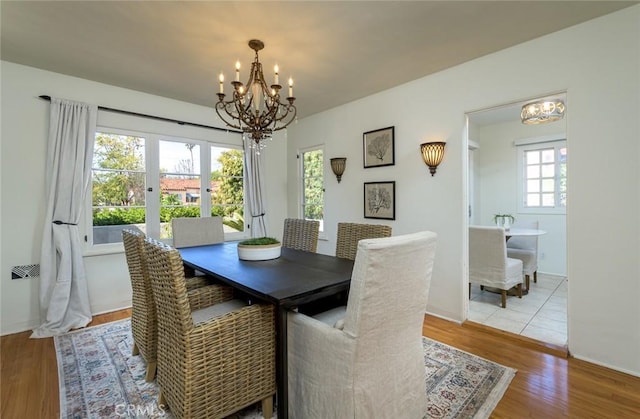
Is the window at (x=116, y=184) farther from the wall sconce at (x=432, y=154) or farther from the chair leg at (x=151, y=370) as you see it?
the wall sconce at (x=432, y=154)

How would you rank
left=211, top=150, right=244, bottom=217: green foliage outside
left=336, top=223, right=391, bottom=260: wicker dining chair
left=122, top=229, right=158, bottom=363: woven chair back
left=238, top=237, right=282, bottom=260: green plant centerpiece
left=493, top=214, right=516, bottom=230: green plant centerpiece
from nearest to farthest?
left=122, top=229, right=158, bottom=363: woven chair back < left=238, top=237, right=282, bottom=260: green plant centerpiece < left=336, top=223, right=391, bottom=260: wicker dining chair < left=211, top=150, right=244, bottom=217: green foliage outside < left=493, top=214, right=516, bottom=230: green plant centerpiece

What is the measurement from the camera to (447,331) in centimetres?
270

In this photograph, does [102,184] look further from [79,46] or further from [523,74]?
[523,74]

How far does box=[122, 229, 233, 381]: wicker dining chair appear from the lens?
189cm

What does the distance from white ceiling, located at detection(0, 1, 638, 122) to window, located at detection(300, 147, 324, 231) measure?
151 centimetres

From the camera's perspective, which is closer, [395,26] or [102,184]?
[395,26]

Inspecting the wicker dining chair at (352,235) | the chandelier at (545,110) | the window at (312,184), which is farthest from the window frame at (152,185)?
the chandelier at (545,110)

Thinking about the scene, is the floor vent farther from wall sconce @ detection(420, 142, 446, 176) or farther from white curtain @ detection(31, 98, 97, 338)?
wall sconce @ detection(420, 142, 446, 176)

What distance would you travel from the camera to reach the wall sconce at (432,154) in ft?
9.59

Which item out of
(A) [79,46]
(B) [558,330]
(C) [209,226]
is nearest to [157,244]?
(C) [209,226]

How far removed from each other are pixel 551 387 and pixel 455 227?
4.65 feet

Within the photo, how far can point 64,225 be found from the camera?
9.36ft

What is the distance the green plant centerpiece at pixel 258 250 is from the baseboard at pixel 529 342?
6.69ft

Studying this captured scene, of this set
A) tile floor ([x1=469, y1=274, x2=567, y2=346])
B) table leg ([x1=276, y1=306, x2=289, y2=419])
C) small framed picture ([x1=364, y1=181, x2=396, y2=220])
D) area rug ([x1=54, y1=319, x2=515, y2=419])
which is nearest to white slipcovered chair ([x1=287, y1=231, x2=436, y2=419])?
table leg ([x1=276, y1=306, x2=289, y2=419])
